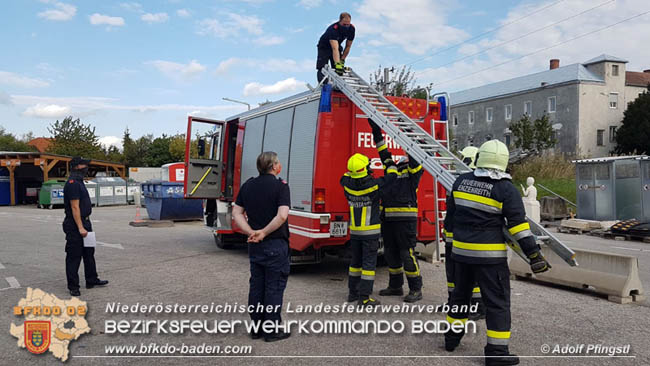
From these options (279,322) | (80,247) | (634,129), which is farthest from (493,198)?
(634,129)

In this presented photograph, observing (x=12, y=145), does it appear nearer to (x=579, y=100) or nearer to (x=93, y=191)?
(x=93, y=191)

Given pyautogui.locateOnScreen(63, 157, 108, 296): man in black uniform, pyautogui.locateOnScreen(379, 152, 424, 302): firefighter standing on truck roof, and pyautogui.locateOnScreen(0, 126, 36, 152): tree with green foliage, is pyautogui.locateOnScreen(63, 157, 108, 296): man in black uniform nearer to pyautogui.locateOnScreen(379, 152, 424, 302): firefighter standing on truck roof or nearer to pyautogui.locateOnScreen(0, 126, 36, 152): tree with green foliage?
pyautogui.locateOnScreen(379, 152, 424, 302): firefighter standing on truck roof

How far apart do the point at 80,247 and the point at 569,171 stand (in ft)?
70.8

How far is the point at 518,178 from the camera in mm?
23969

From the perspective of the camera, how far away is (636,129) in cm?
3972

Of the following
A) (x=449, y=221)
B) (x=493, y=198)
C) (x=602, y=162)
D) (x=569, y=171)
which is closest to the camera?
(x=493, y=198)

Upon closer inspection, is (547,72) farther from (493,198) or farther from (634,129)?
(493,198)

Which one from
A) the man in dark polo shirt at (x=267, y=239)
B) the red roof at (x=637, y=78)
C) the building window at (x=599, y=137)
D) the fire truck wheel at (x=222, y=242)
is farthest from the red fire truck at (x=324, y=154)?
the red roof at (x=637, y=78)

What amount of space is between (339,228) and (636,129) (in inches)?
1626

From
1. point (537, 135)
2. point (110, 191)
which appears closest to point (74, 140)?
point (110, 191)

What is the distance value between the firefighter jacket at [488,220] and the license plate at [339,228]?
9.19 ft

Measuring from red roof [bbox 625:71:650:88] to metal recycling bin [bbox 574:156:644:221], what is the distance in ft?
117

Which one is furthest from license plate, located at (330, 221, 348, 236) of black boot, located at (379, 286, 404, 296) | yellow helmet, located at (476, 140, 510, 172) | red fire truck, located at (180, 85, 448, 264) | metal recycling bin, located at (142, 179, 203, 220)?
metal recycling bin, located at (142, 179, 203, 220)

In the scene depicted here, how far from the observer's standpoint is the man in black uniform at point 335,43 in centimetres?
818
